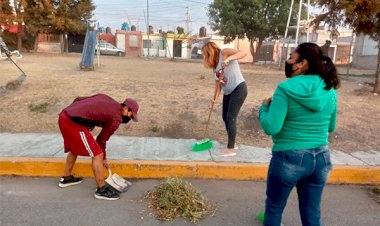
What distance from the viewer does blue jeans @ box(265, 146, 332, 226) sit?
2.15 m

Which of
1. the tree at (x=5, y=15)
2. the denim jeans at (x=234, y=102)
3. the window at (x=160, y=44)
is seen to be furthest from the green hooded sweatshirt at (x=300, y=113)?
the window at (x=160, y=44)

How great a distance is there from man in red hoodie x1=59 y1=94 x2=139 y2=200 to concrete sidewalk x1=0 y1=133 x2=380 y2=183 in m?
0.69

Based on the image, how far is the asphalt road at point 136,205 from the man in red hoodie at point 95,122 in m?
0.28

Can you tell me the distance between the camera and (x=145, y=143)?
484cm

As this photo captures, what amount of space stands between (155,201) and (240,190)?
41.9 inches

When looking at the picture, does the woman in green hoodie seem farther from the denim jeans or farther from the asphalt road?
the denim jeans

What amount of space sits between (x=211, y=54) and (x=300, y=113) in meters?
2.24

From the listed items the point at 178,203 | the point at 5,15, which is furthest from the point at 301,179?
the point at 5,15

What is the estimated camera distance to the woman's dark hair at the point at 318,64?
210 centimetres

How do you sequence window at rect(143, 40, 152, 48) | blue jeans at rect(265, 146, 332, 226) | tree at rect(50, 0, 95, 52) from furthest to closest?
1. window at rect(143, 40, 152, 48)
2. tree at rect(50, 0, 95, 52)
3. blue jeans at rect(265, 146, 332, 226)

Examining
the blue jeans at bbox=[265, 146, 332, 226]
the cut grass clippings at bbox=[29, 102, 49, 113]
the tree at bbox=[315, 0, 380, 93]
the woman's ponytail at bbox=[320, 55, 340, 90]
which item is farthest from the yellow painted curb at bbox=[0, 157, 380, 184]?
the tree at bbox=[315, 0, 380, 93]

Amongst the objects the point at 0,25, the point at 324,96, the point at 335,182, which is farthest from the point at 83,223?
the point at 0,25

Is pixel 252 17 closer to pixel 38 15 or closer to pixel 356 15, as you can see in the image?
pixel 38 15

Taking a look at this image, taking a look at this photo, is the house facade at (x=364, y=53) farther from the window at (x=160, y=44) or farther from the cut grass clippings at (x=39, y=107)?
the window at (x=160, y=44)
